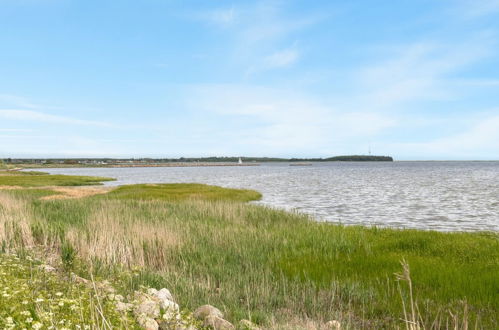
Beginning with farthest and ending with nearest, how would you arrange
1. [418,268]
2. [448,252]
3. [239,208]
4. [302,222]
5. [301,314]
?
[239,208], [302,222], [448,252], [418,268], [301,314]

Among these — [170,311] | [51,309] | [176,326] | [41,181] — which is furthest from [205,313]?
[41,181]

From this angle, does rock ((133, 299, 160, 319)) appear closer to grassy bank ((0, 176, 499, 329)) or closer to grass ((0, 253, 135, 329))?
grass ((0, 253, 135, 329))

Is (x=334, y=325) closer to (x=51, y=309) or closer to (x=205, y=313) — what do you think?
(x=205, y=313)

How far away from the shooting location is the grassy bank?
313 inches

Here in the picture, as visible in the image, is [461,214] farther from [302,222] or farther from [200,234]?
[200,234]

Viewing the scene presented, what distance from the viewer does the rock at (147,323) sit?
529 cm

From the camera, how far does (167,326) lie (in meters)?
5.34

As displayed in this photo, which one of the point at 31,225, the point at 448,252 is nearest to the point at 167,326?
the point at 31,225

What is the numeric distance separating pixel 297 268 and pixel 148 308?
20.6ft

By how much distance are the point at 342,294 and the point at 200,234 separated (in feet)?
25.0

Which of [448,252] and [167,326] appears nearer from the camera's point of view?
[167,326]

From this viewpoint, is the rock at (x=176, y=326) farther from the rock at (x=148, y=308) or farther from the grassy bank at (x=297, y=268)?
the grassy bank at (x=297, y=268)

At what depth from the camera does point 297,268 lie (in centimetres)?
1131

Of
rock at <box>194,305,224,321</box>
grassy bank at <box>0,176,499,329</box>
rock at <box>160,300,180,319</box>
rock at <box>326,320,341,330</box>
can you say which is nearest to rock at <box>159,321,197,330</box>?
rock at <box>160,300,180,319</box>
